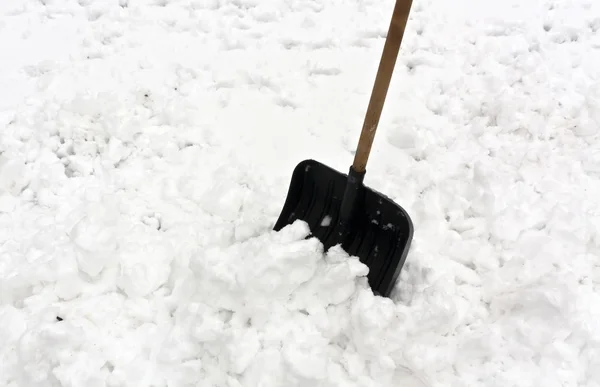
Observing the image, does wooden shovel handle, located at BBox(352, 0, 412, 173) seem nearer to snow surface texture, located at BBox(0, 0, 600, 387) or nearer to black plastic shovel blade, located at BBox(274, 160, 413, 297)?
black plastic shovel blade, located at BBox(274, 160, 413, 297)

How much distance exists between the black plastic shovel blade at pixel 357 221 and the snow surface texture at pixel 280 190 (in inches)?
4.3

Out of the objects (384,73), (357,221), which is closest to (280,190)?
(357,221)

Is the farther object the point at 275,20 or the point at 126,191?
the point at 275,20

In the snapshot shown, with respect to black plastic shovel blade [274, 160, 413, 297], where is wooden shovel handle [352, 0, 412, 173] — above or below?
above

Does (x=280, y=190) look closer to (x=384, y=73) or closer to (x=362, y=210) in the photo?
(x=362, y=210)

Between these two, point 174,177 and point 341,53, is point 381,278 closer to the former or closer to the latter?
point 174,177

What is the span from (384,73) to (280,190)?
82 cm

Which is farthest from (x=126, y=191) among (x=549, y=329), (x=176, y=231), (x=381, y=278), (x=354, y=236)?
(x=549, y=329)

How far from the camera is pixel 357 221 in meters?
1.90

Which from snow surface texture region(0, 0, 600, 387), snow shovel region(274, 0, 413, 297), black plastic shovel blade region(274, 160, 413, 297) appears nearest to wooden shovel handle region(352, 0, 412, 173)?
snow shovel region(274, 0, 413, 297)

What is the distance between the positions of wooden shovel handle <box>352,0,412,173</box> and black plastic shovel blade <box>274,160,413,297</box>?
0.16 metres

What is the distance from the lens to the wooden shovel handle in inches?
61.3

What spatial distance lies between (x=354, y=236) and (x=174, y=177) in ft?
3.16

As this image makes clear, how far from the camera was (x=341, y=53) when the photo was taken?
10.1ft
